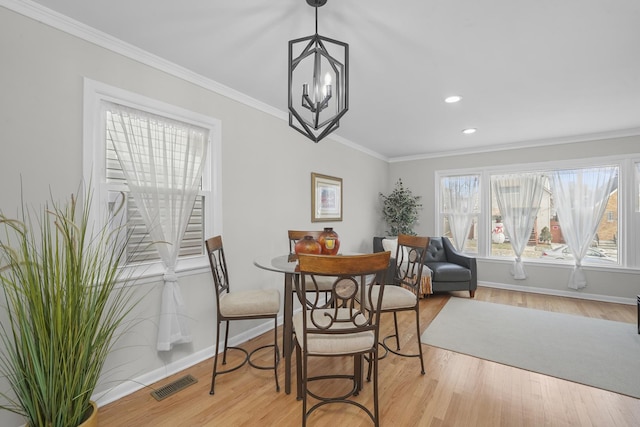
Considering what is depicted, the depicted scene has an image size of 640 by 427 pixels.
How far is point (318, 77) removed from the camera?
5.30ft

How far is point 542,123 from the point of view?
12.3ft

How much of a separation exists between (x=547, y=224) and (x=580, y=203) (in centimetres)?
52

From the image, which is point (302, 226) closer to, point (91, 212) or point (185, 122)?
point (185, 122)

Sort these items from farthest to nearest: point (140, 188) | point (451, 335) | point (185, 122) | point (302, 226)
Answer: point (302, 226) → point (451, 335) → point (185, 122) → point (140, 188)

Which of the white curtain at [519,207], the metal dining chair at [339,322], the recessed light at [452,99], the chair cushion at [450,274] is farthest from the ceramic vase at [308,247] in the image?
the white curtain at [519,207]

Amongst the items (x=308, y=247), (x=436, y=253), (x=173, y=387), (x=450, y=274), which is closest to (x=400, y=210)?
(x=436, y=253)

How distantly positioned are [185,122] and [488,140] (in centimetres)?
443

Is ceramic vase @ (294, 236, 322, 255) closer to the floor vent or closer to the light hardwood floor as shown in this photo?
the light hardwood floor

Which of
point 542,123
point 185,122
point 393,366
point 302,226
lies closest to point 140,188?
point 185,122

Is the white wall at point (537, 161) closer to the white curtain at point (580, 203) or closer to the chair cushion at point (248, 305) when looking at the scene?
the white curtain at point (580, 203)

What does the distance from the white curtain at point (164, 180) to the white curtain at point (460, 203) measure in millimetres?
4575

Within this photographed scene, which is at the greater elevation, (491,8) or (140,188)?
(491,8)

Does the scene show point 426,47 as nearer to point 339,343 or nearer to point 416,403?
point 339,343

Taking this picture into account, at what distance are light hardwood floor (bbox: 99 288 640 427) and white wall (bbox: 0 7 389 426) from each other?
1.18ft
